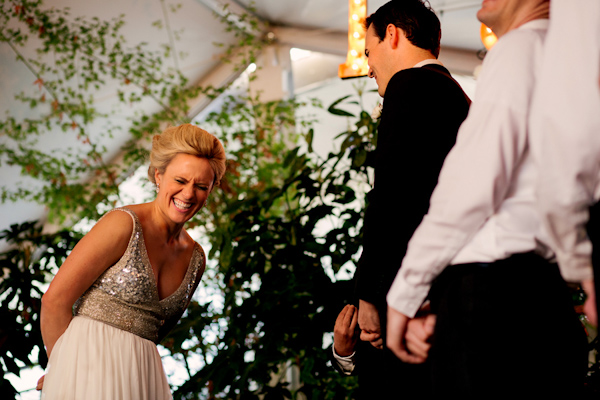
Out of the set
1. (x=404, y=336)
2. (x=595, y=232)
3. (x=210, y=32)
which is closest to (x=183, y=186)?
(x=404, y=336)

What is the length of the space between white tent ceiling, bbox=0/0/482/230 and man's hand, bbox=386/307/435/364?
3260 mm

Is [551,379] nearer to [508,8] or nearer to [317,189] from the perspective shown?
[508,8]

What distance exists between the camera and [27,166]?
3.81m

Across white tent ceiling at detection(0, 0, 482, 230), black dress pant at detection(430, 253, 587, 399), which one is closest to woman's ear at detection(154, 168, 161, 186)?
black dress pant at detection(430, 253, 587, 399)

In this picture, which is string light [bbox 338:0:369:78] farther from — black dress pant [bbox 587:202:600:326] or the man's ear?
black dress pant [bbox 587:202:600:326]

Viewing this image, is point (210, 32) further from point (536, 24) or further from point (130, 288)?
point (536, 24)

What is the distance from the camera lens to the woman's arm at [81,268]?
1.64 metres

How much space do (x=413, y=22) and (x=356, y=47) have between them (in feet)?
4.61

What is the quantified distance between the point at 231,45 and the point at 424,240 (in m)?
3.73

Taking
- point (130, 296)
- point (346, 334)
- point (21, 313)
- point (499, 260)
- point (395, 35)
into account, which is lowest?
point (21, 313)

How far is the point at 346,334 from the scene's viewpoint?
1.69 metres

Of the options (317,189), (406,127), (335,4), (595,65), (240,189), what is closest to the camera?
(595,65)

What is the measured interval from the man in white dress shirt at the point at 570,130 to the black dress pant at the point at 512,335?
0.08 m

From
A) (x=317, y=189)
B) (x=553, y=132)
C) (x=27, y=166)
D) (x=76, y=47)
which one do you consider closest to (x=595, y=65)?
(x=553, y=132)
